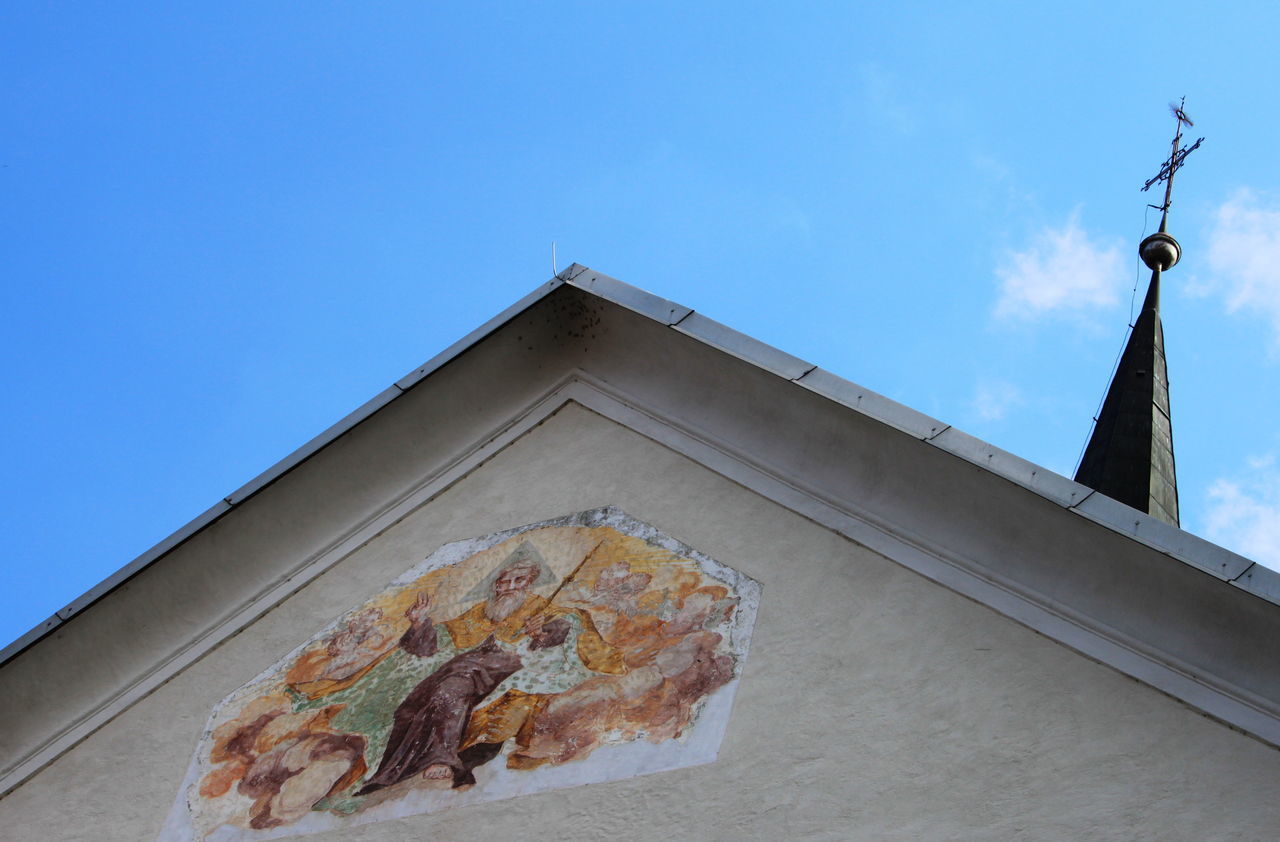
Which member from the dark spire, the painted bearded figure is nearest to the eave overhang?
the painted bearded figure

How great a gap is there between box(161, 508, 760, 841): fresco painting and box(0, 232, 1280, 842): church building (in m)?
0.01

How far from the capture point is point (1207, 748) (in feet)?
14.1

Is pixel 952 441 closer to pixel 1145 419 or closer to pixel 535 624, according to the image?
pixel 535 624

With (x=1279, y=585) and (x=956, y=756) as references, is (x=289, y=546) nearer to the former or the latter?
(x=956, y=756)

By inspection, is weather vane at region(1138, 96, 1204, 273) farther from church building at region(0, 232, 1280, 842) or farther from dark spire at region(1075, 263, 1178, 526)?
church building at region(0, 232, 1280, 842)

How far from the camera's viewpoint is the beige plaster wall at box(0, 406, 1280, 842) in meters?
4.23

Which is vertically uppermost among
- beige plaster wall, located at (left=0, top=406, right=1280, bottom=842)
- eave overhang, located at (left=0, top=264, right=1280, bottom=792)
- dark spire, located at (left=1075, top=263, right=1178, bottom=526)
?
dark spire, located at (left=1075, top=263, right=1178, bottom=526)

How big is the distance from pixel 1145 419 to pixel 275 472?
7491mm

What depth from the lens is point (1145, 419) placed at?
1202 cm

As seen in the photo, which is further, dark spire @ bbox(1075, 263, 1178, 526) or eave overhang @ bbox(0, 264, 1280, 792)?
dark spire @ bbox(1075, 263, 1178, 526)

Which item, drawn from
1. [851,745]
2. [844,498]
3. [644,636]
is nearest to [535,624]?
[644,636]

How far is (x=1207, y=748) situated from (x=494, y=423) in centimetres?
328

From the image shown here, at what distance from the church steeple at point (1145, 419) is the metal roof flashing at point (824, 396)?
5307 mm

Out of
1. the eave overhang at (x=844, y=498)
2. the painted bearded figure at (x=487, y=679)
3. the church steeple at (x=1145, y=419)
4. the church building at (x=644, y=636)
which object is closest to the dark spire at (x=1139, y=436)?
the church steeple at (x=1145, y=419)
